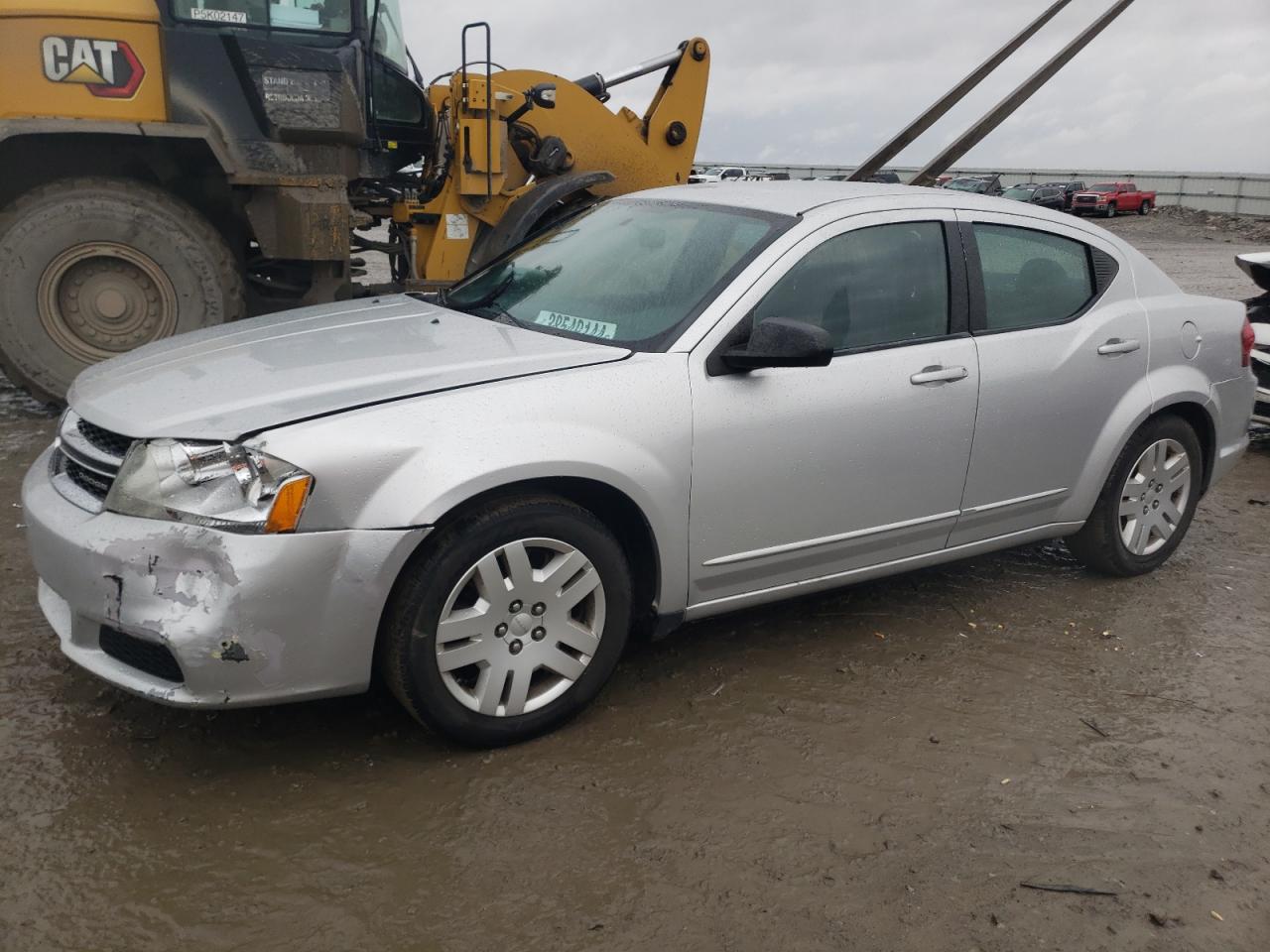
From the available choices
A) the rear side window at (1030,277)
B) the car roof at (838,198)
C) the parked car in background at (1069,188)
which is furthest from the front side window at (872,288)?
the parked car in background at (1069,188)

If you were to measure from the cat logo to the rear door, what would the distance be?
16.3 ft

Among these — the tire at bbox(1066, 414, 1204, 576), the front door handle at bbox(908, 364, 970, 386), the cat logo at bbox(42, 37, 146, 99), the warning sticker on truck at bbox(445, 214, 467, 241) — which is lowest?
the tire at bbox(1066, 414, 1204, 576)

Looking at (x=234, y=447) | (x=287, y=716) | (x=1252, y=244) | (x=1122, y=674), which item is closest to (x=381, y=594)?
(x=234, y=447)

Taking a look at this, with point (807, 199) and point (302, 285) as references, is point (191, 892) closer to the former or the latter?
point (807, 199)

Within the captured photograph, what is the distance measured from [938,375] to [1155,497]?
153cm

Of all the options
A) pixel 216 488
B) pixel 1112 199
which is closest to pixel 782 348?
pixel 216 488

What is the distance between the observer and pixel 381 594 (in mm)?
2941

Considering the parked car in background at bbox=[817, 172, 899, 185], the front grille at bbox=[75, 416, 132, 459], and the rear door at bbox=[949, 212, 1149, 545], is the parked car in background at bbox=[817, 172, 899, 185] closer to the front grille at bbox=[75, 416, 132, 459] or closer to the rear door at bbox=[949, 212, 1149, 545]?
the rear door at bbox=[949, 212, 1149, 545]

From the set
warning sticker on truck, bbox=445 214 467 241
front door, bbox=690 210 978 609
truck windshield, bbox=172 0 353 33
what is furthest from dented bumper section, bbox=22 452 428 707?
warning sticker on truck, bbox=445 214 467 241

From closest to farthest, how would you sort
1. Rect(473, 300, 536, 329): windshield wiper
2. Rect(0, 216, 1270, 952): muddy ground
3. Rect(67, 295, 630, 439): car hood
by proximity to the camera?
1. Rect(0, 216, 1270, 952): muddy ground
2. Rect(67, 295, 630, 439): car hood
3. Rect(473, 300, 536, 329): windshield wiper

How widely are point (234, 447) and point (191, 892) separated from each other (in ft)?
3.46

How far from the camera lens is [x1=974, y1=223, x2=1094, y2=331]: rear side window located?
13.8 feet

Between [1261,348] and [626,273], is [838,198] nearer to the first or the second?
[626,273]

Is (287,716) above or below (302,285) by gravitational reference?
below
